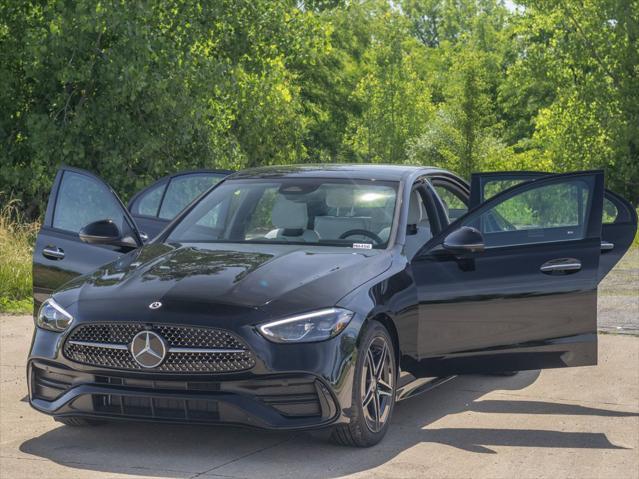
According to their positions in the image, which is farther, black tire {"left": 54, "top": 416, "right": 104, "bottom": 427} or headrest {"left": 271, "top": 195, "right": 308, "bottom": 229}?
headrest {"left": 271, "top": 195, "right": 308, "bottom": 229}

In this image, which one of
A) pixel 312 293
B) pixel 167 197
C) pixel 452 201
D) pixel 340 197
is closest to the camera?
pixel 312 293

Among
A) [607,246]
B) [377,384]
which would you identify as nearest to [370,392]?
[377,384]

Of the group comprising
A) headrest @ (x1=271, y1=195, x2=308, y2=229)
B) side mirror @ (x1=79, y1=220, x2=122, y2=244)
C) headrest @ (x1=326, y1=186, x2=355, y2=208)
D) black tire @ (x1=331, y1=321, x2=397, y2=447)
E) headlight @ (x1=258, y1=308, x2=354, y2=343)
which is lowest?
black tire @ (x1=331, y1=321, x2=397, y2=447)

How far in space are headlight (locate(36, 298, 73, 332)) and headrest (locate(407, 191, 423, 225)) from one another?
2.35 m

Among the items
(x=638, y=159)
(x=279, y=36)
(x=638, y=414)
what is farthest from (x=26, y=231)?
(x=638, y=159)

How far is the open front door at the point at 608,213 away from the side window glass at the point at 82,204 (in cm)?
240

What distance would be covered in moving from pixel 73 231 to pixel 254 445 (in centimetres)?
238

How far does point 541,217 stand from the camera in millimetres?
8219

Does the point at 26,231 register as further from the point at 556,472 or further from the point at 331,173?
the point at 556,472

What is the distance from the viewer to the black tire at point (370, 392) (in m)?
6.58

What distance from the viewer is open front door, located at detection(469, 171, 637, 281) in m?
8.16

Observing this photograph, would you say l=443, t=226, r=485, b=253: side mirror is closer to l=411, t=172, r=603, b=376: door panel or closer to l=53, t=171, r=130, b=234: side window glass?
l=411, t=172, r=603, b=376: door panel

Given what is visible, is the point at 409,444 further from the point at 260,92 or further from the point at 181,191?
the point at 260,92

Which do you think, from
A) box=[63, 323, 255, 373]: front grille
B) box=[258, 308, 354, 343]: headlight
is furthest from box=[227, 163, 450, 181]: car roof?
box=[63, 323, 255, 373]: front grille
